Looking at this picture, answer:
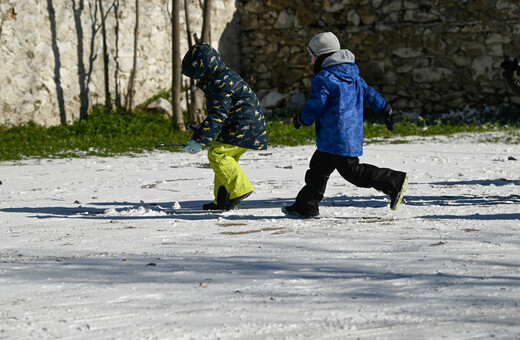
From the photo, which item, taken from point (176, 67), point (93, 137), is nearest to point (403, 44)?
point (176, 67)

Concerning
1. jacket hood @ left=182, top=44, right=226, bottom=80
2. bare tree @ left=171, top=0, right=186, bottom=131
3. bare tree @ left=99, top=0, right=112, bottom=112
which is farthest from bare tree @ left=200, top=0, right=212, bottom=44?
jacket hood @ left=182, top=44, right=226, bottom=80

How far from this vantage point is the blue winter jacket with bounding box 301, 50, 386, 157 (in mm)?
4738

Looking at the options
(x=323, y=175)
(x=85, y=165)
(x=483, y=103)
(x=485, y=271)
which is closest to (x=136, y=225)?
(x=323, y=175)

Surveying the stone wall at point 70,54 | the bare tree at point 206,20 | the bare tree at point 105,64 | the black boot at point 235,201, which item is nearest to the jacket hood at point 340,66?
the black boot at point 235,201

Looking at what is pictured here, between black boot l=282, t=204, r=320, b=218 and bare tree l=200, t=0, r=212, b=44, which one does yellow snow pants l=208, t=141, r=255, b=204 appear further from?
bare tree l=200, t=0, r=212, b=44

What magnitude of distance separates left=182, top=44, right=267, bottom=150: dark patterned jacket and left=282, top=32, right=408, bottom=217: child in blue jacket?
1.81 feet

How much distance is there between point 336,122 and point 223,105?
2.77 feet

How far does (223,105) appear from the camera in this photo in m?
5.17

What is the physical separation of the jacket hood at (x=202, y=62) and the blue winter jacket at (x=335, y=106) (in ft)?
2.65

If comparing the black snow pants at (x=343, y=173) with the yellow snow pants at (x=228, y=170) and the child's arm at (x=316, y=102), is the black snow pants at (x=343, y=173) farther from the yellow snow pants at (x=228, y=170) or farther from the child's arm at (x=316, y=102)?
the yellow snow pants at (x=228, y=170)

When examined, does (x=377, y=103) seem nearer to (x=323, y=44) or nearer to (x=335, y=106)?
(x=335, y=106)

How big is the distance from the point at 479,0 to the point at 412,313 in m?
12.0

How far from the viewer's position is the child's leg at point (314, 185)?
16.0ft

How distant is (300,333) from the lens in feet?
8.24
